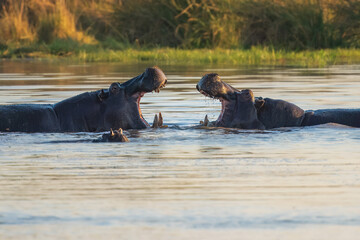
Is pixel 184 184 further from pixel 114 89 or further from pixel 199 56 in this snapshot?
pixel 199 56

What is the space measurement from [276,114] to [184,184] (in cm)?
290

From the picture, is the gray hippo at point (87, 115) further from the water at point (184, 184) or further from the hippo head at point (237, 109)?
the hippo head at point (237, 109)

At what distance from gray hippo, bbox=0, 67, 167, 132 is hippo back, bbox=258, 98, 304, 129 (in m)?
1.01

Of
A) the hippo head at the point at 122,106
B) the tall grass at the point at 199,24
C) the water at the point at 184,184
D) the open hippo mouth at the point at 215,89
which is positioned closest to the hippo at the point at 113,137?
the water at the point at 184,184

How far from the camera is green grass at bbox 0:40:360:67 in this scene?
18344 mm

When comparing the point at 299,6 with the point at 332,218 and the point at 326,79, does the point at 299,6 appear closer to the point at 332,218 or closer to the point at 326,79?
the point at 326,79

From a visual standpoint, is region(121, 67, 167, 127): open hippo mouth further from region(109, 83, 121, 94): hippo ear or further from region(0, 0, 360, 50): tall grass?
region(0, 0, 360, 50): tall grass

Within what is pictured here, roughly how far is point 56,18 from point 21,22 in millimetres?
907

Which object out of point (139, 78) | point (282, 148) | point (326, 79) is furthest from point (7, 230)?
point (326, 79)

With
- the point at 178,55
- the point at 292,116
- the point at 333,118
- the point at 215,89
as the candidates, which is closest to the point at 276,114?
the point at 292,116

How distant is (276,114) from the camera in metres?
7.35

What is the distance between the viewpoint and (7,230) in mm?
3584

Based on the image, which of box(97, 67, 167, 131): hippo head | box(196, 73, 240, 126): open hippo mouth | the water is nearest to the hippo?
the water

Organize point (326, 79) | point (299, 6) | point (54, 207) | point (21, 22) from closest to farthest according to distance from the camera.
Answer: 1. point (54, 207)
2. point (326, 79)
3. point (299, 6)
4. point (21, 22)
